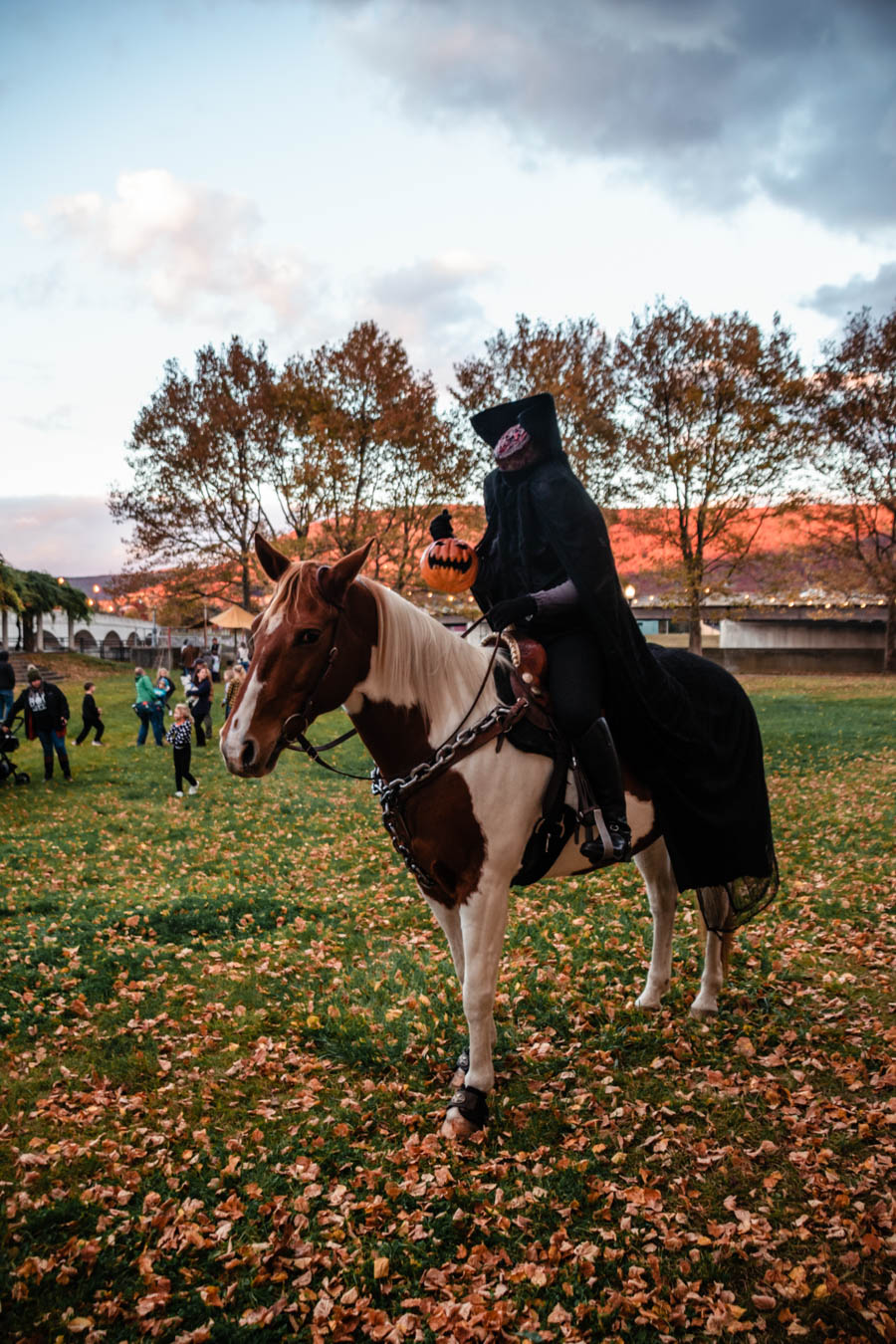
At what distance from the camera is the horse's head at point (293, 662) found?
322 cm

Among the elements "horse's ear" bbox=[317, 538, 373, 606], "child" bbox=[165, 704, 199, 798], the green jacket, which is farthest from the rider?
the green jacket

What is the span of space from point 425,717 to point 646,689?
1.29 meters

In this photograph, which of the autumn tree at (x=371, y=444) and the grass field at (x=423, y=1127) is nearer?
the grass field at (x=423, y=1127)

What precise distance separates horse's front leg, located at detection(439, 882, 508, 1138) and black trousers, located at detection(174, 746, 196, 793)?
11.1 metres

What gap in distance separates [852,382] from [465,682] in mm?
34740

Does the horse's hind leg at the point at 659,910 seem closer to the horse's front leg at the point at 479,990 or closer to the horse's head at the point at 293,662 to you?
the horse's front leg at the point at 479,990

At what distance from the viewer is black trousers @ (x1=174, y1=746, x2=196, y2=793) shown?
1395 cm

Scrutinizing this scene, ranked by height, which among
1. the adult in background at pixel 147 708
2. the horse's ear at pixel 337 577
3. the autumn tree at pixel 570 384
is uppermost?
the autumn tree at pixel 570 384

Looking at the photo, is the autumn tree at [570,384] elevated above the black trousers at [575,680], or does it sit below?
above

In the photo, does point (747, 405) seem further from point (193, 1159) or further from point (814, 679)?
point (193, 1159)

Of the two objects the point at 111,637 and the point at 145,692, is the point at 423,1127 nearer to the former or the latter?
the point at 145,692

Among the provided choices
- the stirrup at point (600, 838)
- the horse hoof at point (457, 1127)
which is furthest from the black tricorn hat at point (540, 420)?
the horse hoof at point (457, 1127)

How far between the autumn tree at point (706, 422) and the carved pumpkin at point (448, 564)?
881 inches

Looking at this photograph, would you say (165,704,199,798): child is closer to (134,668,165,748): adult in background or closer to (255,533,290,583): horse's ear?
(134,668,165,748): adult in background
